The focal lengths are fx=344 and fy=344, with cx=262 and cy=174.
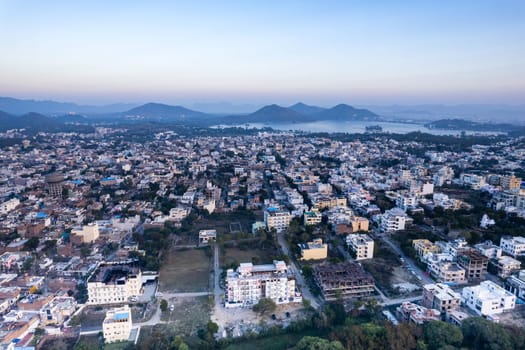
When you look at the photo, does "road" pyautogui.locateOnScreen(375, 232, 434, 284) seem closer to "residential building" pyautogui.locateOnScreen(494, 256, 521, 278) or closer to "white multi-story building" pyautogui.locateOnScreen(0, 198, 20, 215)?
"residential building" pyautogui.locateOnScreen(494, 256, 521, 278)

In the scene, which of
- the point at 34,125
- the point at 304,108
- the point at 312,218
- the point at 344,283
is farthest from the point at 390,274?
the point at 304,108

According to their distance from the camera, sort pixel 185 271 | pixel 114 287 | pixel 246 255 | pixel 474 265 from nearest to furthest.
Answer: pixel 114 287 < pixel 474 265 < pixel 185 271 < pixel 246 255

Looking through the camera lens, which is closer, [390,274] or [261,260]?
[390,274]

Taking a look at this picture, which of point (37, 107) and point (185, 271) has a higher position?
point (37, 107)

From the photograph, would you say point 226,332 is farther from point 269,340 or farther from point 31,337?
point 31,337

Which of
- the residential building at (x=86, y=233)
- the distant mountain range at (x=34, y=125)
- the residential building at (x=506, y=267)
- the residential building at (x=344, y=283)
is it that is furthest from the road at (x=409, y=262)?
the distant mountain range at (x=34, y=125)

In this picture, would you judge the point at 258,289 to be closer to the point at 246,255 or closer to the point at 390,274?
the point at 246,255
